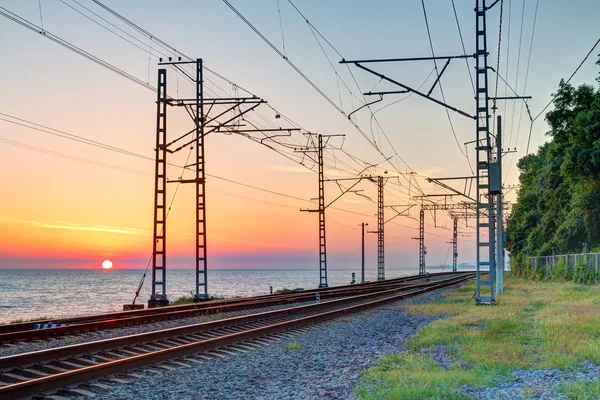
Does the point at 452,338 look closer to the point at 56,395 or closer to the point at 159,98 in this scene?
the point at 56,395

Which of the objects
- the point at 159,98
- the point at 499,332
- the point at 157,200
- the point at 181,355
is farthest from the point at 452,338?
the point at 159,98

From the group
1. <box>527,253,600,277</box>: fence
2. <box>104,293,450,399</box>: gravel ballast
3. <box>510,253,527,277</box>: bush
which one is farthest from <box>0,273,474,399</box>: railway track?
<box>510,253,527,277</box>: bush

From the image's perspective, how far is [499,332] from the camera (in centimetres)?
1695

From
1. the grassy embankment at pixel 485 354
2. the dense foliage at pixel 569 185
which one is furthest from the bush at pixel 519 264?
the grassy embankment at pixel 485 354

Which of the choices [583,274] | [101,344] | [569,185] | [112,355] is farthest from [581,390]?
[569,185]

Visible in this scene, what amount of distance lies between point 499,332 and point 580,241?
147ft

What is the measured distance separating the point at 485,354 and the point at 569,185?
54995 millimetres

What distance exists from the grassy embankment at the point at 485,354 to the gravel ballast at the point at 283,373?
2.03ft

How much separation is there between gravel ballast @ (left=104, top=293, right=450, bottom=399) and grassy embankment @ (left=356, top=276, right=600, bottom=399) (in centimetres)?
62

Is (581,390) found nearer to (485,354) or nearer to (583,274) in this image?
(485,354)

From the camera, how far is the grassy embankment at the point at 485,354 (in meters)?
9.77

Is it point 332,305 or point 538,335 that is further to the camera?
point 332,305

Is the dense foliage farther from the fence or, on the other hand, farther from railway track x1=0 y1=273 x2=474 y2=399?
railway track x1=0 y1=273 x2=474 y2=399

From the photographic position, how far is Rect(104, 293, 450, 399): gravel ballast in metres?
10.3
